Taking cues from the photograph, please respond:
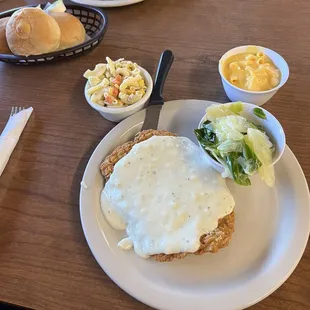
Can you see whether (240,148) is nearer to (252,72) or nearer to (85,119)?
(252,72)

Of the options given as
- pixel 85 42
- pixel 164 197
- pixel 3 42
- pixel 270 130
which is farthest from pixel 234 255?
pixel 3 42

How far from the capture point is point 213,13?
4.97 feet

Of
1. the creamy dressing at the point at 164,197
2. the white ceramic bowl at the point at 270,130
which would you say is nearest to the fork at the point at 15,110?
the creamy dressing at the point at 164,197

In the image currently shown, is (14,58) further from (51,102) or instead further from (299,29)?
(299,29)

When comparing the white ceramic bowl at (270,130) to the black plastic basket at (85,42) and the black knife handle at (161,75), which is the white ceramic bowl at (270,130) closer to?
the black knife handle at (161,75)

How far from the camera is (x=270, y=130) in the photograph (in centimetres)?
99

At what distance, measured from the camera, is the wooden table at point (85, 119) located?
0.90 metres

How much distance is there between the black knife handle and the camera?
3.89 ft

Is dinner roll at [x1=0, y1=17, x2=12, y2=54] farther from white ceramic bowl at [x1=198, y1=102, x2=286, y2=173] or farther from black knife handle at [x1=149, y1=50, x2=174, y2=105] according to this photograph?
white ceramic bowl at [x1=198, y1=102, x2=286, y2=173]

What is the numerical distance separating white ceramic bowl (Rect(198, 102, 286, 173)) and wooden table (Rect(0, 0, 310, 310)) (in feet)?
0.54

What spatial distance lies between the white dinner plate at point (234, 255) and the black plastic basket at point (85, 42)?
45 cm

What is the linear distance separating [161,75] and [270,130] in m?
0.43

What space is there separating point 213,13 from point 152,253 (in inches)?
42.8

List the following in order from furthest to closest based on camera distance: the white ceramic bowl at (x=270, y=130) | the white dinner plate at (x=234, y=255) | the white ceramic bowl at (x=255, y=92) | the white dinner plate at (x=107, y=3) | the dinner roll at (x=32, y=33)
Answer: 1. the white dinner plate at (x=107, y=3)
2. the dinner roll at (x=32, y=33)
3. the white ceramic bowl at (x=255, y=92)
4. the white ceramic bowl at (x=270, y=130)
5. the white dinner plate at (x=234, y=255)
